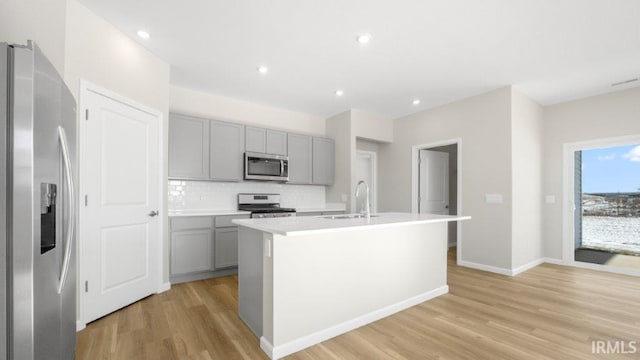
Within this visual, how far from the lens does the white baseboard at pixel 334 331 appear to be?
80.2 inches

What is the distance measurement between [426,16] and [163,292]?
3.84 meters

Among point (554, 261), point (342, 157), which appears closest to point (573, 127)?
point (554, 261)

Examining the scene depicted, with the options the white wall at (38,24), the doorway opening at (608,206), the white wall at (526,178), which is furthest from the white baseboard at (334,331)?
the doorway opening at (608,206)

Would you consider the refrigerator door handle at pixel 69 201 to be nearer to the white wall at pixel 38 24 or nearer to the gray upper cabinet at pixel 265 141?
the white wall at pixel 38 24

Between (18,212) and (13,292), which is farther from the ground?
(18,212)

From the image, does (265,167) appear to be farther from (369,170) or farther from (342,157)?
(369,170)

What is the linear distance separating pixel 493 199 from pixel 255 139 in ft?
11.9

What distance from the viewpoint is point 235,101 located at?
186 inches

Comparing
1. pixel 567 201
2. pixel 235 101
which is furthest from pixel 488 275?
pixel 235 101

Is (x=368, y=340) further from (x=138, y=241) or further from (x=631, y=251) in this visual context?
(x=631, y=251)

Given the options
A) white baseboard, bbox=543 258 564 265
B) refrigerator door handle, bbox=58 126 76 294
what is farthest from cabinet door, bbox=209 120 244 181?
white baseboard, bbox=543 258 564 265

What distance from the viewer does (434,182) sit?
5.80m

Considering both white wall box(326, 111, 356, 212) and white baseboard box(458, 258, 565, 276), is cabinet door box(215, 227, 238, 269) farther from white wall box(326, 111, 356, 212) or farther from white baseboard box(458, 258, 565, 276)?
white baseboard box(458, 258, 565, 276)

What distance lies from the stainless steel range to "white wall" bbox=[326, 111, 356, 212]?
1.08 metres
